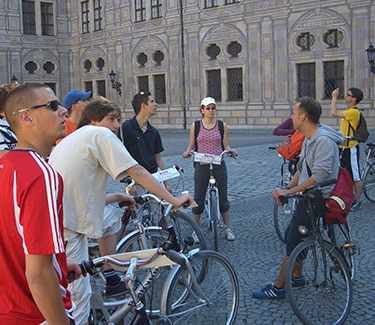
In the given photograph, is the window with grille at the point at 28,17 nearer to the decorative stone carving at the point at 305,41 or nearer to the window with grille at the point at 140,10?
the window with grille at the point at 140,10

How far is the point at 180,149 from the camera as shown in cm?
2061

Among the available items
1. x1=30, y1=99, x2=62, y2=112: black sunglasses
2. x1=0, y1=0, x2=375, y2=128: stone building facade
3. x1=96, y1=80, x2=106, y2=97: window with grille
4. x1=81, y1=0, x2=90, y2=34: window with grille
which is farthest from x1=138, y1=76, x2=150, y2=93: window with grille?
x1=30, y1=99, x2=62, y2=112: black sunglasses

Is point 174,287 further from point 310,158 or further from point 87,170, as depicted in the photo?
point 310,158

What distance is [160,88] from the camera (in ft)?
114

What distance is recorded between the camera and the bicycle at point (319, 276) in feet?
14.1

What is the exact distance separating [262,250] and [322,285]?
87.3 inches

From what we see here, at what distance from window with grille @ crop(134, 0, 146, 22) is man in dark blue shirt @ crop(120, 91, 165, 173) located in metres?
30.4

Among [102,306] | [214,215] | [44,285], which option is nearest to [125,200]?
[102,306]

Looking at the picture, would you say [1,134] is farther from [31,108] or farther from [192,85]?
[192,85]

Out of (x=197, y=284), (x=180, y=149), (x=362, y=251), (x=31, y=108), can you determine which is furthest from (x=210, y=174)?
(x=180, y=149)

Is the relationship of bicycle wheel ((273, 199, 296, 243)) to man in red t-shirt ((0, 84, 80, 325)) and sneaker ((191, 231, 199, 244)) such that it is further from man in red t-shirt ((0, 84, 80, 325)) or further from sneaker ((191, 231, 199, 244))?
man in red t-shirt ((0, 84, 80, 325))

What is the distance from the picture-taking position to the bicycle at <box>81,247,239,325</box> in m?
3.20

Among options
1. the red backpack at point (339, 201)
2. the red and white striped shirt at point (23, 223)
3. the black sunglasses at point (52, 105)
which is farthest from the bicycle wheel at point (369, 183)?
the red and white striped shirt at point (23, 223)

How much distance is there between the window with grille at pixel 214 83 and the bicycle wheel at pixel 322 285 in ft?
90.0
